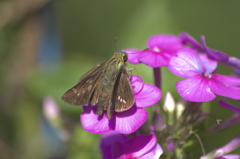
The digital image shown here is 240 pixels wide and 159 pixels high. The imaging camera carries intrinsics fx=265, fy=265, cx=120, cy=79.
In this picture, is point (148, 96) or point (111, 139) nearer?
point (148, 96)

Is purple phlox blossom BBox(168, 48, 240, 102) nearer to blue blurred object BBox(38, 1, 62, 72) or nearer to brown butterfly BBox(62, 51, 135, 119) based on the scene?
brown butterfly BBox(62, 51, 135, 119)

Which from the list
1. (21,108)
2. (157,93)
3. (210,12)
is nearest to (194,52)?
(157,93)

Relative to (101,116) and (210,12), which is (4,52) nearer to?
(101,116)

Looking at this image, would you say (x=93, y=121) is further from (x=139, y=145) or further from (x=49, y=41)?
(x=49, y=41)

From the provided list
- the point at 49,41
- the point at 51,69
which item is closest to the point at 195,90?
the point at 51,69

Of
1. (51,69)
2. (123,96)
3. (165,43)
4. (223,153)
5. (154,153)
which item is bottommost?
(223,153)

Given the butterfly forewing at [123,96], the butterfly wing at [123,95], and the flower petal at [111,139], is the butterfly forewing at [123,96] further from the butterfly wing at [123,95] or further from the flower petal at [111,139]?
the flower petal at [111,139]

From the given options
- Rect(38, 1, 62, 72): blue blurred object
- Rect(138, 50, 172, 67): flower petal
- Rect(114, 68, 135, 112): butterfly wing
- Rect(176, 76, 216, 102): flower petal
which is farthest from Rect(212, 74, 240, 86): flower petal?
Rect(38, 1, 62, 72): blue blurred object
